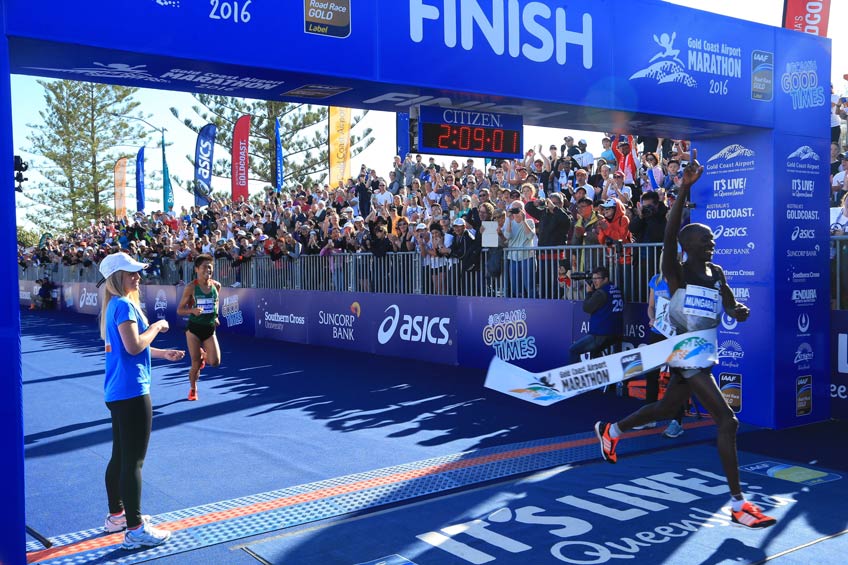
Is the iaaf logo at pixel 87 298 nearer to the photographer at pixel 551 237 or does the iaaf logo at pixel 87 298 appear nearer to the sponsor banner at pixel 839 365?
the photographer at pixel 551 237

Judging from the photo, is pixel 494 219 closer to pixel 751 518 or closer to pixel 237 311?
pixel 751 518

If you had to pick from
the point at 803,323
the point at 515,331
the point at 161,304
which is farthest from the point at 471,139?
the point at 161,304

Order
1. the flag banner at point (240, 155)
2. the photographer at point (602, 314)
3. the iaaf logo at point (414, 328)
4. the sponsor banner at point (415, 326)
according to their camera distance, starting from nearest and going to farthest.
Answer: the photographer at point (602, 314) → the sponsor banner at point (415, 326) → the iaaf logo at point (414, 328) → the flag banner at point (240, 155)

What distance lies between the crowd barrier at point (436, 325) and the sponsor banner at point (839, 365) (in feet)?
0.04

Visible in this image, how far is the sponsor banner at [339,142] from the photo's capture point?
2894 centimetres

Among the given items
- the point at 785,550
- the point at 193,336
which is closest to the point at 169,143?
the point at 193,336

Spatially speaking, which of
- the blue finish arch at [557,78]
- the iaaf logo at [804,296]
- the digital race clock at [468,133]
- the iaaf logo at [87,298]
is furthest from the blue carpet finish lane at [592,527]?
the iaaf logo at [87,298]

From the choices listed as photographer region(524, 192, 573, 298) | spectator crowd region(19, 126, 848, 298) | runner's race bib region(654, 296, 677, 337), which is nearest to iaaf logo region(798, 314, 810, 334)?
spectator crowd region(19, 126, 848, 298)

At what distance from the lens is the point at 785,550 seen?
495 cm

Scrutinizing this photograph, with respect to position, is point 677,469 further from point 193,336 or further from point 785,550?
point 193,336

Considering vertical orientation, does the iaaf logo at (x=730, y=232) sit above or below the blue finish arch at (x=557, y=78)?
below

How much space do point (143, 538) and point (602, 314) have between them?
22.1 ft

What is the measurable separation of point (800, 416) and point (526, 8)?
558 cm

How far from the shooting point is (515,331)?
12531 mm
